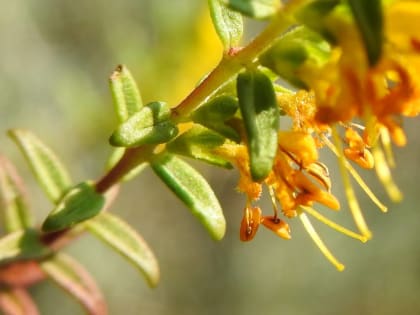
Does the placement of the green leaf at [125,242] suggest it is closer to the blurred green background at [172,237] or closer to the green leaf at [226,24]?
the green leaf at [226,24]

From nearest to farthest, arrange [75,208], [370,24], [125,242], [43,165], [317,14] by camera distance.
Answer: [370,24] → [317,14] → [75,208] → [125,242] → [43,165]

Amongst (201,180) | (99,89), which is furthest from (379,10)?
(99,89)


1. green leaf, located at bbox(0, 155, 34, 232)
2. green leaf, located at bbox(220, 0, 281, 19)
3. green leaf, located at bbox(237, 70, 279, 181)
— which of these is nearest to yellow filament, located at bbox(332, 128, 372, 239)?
green leaf, located at bbox(237, 70, 279, 181)

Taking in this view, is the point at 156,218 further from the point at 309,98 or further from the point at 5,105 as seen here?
the point at 309,98

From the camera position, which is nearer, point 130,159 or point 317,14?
point 317,14

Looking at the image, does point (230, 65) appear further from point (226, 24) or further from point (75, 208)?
point (75, 208)

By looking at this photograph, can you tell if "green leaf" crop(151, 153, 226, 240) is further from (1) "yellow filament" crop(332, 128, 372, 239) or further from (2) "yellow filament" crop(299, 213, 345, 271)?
(1) "yellow filament" crop(332, 128, 372, 239)

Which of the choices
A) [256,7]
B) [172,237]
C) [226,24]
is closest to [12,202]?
[226,24]
